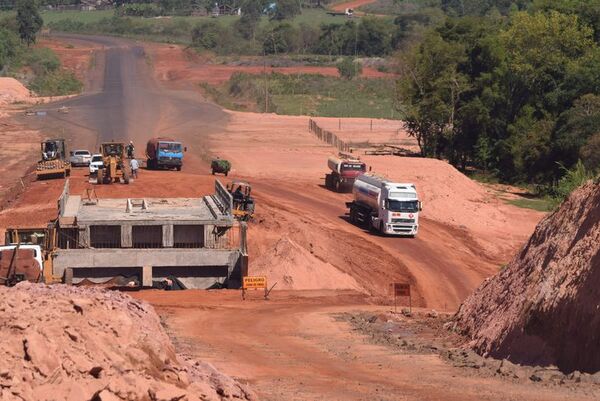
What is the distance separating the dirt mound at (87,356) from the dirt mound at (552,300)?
9246 millimetres

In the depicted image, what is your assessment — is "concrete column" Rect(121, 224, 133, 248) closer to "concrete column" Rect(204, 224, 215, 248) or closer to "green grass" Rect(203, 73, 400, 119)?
"concrete column" Rect(204, 224, 215, 248)

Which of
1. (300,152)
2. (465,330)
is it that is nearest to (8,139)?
(300,152)

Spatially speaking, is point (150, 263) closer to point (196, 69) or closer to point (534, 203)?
point (534, 203)

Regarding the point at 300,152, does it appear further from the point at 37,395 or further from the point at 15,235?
the point at 37,395

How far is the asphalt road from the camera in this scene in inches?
3792

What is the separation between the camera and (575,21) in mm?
85938

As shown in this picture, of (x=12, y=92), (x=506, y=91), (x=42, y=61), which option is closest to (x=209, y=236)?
(x=506, y=91)

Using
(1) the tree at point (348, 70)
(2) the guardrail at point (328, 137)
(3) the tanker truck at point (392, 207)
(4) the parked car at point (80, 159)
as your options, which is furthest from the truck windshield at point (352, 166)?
(1) the tree at point (348, 70)

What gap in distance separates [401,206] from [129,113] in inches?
2396

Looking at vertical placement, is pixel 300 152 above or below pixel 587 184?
below

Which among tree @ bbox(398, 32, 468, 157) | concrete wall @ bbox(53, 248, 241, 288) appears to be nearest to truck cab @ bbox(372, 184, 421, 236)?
concrete wall @ bbox(53, 248, 241, 288)

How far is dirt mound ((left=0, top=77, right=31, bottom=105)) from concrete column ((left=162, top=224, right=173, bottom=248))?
85.7 m

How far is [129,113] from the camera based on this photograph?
111 meters

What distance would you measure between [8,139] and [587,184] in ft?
247
